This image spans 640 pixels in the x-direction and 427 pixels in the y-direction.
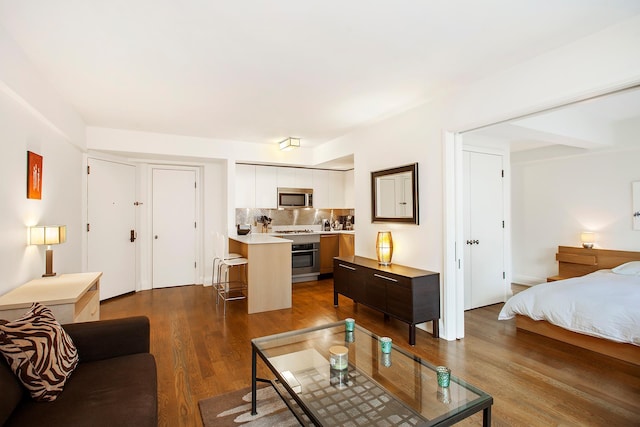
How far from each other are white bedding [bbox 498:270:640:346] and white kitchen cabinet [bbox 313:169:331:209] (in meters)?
3.80

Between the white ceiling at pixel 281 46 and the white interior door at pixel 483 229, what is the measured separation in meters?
1.56

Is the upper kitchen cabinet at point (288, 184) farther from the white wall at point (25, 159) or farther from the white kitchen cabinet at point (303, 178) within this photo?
the white wall at point (25, 159)

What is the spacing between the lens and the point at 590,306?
9.68 feet

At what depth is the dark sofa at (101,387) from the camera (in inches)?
52.5

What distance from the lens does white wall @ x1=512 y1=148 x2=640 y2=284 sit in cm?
454

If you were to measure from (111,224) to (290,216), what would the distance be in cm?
310

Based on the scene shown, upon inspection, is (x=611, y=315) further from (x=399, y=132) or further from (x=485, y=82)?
(x=399, y=132)

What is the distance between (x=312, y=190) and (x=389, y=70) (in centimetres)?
383

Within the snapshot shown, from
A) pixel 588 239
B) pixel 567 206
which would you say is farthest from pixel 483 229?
pixel 567 206

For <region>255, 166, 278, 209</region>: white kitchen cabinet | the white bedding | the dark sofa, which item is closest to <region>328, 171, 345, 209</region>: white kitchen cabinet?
<region>255, 166, 278, 209</region>: white kitchen cabinet

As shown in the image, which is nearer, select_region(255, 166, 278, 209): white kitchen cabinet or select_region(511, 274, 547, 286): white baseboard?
→ select_region(511, 274, 547, 286): white baseboard

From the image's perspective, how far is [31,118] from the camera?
2789 millimetres

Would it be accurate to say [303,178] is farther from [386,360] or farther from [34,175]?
[386,360]

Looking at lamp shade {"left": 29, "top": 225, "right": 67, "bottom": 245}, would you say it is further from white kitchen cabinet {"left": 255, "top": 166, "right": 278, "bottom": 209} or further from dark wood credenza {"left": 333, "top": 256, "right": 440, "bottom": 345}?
white kitchen cabinet {"left": 255, "top": 166, "right": 278, "bottom": 209}
